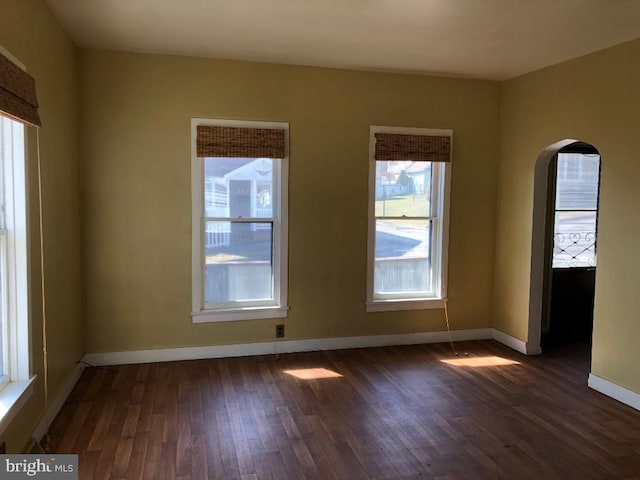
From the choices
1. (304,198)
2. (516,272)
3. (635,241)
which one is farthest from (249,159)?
(635,241)

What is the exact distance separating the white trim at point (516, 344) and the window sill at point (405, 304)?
0.66 meters

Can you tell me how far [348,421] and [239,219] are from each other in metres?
2.02

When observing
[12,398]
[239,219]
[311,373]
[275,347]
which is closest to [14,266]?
[12,398]

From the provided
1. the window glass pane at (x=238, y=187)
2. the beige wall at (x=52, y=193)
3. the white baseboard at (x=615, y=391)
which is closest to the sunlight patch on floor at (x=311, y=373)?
the window glass pane at (x=238, y=187)

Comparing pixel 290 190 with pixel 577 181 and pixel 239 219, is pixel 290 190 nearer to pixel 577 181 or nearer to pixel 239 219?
pixel 239 219

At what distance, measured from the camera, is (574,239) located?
562 centimetres

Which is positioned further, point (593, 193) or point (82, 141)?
point (593, 193)

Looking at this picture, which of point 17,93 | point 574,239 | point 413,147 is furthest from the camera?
point 574,239

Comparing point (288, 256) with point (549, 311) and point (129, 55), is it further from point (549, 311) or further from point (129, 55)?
point (549, 311)

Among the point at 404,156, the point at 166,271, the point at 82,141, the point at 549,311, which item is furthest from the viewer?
the point at 549,311

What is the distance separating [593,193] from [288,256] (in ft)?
11.0

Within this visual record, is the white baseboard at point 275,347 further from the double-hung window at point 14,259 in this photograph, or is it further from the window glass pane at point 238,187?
the double-hung window at point 14,259

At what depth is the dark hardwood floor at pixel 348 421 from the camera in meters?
2.85

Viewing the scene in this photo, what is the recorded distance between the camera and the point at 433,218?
16.8 ft
